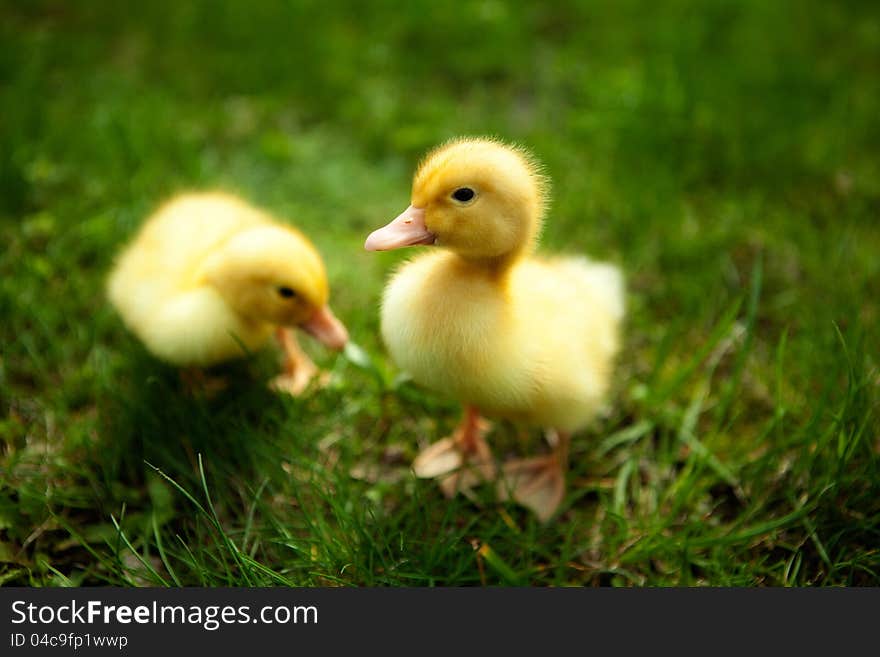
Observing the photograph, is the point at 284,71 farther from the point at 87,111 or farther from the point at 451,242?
the point at 451,242

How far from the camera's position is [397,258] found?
290 centimetres

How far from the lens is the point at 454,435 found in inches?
92.5

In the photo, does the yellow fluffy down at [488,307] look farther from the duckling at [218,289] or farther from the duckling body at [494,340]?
the duckling at [218,289]

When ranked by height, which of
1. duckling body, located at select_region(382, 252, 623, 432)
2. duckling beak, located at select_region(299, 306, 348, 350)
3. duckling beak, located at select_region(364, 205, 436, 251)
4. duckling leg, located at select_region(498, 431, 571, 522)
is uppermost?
duckling beak, located at select_region(299, 306, 348, 350)

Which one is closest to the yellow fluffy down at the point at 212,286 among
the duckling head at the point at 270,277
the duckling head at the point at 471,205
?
the duckling head at the point at 270,277

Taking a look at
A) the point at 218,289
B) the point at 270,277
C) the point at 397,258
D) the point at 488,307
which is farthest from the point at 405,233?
the point at 397,258

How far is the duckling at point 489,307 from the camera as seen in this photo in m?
1.71

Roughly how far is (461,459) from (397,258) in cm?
99

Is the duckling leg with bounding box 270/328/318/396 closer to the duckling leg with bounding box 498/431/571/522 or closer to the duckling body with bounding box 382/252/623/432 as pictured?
the duckling body with bounding box 382/252/623/432

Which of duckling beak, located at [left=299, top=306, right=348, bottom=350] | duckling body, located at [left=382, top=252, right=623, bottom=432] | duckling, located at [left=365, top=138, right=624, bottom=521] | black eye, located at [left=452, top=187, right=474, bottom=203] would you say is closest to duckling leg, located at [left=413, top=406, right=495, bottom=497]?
duckling, located at [left=365, top=138, right=624, bottom=521]

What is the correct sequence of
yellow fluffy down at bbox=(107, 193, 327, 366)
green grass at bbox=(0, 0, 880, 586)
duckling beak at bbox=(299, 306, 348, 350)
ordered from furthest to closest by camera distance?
duckling beak at bbox=(299, 306, 348, 350), yellow fluffy down at bbox=(107, 193, 327, 366), green grass at bbox=(0, 0, 880, 586)

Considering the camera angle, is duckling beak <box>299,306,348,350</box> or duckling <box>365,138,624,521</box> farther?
duckling beak <box>299,306,348,350</box>

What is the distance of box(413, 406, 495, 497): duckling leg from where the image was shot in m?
2.17

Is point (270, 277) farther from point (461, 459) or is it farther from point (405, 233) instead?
point (461, 459)
